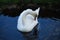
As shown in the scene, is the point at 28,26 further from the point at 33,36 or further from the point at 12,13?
the point at 12,13

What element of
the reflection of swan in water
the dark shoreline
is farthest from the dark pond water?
the dark shoreline

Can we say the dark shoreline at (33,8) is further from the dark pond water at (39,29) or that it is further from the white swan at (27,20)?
the white swan at (27,20)

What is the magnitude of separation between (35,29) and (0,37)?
1.88 m

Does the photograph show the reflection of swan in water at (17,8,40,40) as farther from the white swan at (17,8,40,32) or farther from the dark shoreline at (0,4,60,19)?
the dark shoreline at (0,4,60,19)

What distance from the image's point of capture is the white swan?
14414 mm

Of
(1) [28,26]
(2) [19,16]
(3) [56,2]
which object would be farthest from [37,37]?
(3) [56,2]

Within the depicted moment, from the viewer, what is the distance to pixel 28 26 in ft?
47.5

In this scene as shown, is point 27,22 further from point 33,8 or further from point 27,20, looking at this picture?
point 33,8

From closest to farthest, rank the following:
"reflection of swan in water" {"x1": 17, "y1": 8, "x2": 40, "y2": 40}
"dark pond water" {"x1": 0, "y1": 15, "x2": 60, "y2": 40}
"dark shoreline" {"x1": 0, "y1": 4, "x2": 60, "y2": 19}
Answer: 1. "dark pond water" {"x1": 0, "y1": 15, "x2": 60, "y2": 40}
2. "reflection of swan in water" {"x1": 17, "y1": 8, "x2": 40, "y2": 40}
3. "dark shoreline" {"x1": 0, "y1": 4, "x2": 60, "y2": 19}

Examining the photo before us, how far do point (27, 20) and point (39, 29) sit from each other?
875mm

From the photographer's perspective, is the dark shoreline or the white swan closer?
the white swan

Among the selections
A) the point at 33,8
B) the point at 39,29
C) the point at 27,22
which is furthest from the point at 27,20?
the point at 33,8

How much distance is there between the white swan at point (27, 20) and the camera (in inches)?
567

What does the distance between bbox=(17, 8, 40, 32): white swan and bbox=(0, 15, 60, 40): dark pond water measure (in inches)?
10.3
